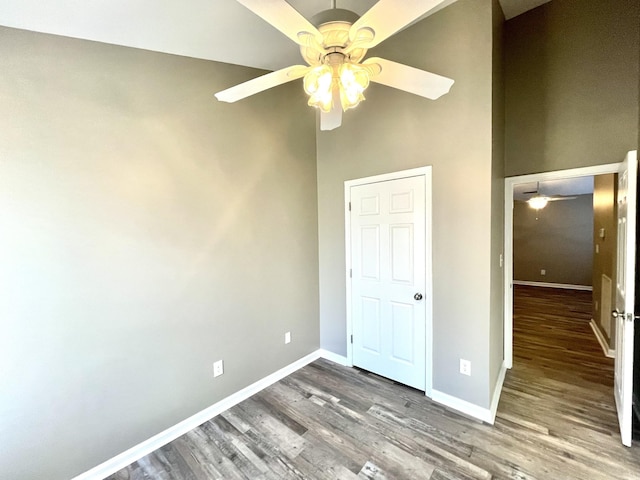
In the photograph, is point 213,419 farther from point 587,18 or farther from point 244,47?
point 587,18

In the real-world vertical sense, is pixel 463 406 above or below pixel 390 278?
below

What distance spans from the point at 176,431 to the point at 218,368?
0.49 m

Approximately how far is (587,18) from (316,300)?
355cm

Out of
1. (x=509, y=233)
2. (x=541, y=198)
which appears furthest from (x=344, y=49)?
(x=541, y=198)

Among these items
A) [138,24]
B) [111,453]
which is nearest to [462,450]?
[111,453]

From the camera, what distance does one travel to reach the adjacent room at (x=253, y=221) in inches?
61.1

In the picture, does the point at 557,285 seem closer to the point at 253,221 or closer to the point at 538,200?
the point at 538,200

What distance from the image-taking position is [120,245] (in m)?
1.83

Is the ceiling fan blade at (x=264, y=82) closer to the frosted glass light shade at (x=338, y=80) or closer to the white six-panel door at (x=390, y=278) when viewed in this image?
the frosted glass light shade at (x=338, y=80)

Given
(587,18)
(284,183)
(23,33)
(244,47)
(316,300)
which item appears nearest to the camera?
(23,33)

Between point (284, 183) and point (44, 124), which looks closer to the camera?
point (44, 124)

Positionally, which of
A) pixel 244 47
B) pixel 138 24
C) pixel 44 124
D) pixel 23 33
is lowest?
Answer: pixel 44 124

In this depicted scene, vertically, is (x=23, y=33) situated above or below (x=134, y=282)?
above

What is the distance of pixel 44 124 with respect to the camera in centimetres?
155
